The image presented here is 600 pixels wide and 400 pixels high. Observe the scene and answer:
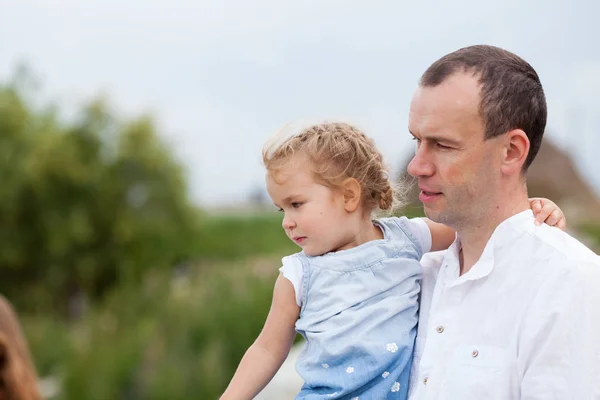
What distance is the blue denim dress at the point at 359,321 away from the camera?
2.02 m

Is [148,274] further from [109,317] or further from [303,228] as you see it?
[303,228]

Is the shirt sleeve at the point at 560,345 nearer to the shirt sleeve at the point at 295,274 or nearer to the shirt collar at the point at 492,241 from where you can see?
the shirt collar at the point at 492,241

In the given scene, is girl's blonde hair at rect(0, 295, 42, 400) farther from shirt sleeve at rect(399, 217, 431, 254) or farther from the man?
the man

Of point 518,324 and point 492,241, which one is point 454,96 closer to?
point 492,241

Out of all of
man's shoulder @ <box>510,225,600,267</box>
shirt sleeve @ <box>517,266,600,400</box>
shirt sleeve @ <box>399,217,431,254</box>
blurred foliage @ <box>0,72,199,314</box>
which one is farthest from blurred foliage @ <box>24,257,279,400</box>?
shirt sleeve @ <box>517,266,600,400</box>

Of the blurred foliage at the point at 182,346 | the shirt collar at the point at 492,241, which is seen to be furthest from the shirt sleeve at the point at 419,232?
→ the blurred foliage at the point at 182,346

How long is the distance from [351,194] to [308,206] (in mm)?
117

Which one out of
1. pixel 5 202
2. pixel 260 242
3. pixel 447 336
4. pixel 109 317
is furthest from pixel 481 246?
pixel 260 242

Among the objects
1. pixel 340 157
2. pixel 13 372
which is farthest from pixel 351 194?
pixel 13 372

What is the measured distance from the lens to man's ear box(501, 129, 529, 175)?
1.90 m

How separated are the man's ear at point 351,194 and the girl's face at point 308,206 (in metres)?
0.01

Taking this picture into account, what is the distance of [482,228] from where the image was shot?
1.97 m

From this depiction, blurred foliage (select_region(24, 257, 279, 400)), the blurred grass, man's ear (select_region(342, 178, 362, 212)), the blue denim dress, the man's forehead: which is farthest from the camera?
the blurred grass

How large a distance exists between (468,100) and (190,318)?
863cm
